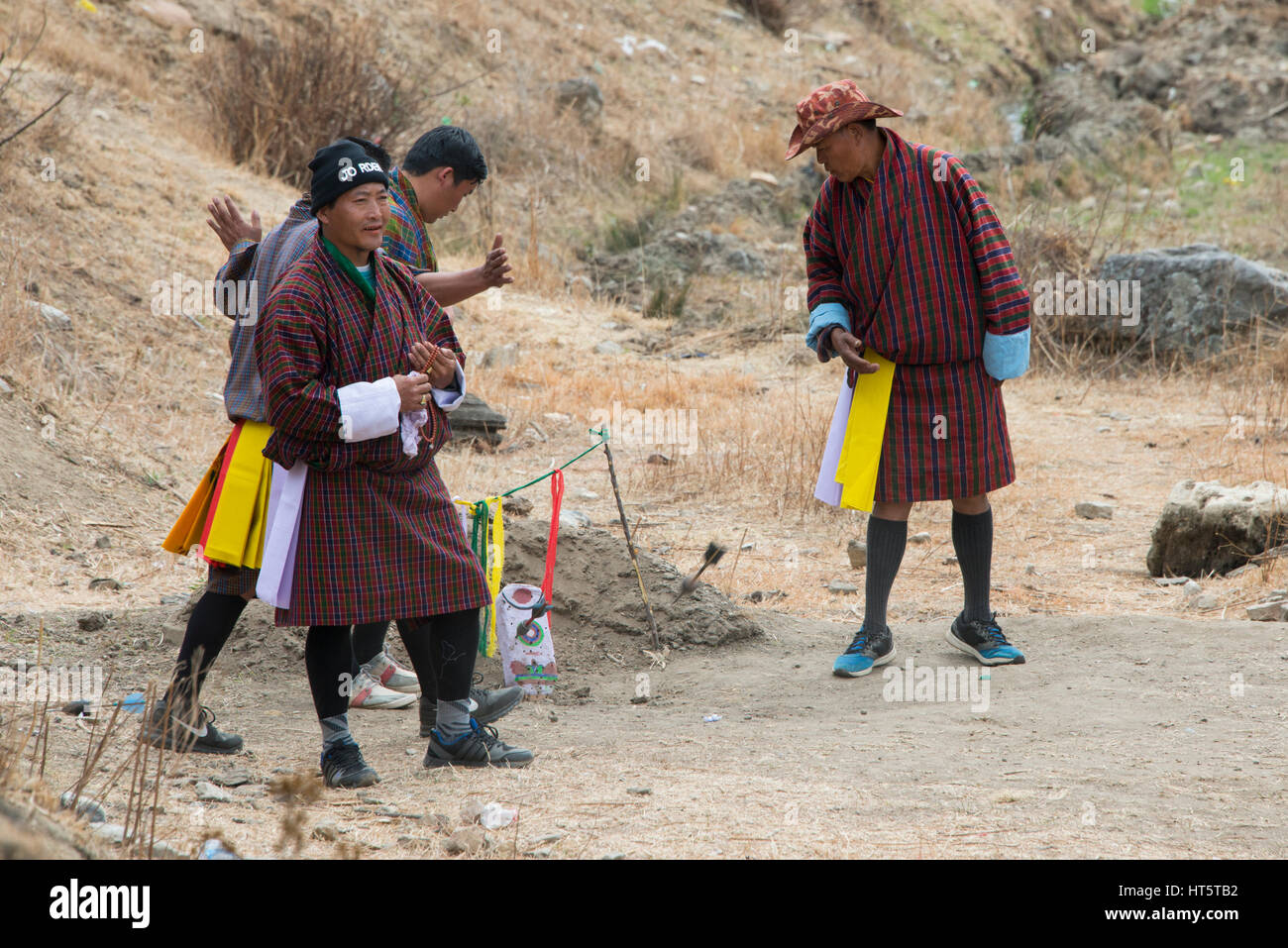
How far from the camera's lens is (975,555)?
3.99 m

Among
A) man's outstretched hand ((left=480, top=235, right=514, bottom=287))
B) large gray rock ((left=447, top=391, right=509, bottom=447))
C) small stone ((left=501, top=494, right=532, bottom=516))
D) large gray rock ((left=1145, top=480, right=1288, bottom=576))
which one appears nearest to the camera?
man's outstretched hand ((left=480, top=235, right=514, bottom=287))

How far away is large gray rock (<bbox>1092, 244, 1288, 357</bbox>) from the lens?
8.36 metres

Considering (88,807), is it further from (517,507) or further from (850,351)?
(517,507)

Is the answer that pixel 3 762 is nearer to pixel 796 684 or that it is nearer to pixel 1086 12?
pixel 796 684

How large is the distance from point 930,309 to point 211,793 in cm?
241

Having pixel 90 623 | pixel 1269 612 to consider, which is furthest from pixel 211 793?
pixel 1269 612

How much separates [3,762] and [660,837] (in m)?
1.25

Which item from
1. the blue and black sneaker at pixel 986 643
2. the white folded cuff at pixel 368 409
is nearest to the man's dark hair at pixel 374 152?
the white folded cuff at pixel 368 409

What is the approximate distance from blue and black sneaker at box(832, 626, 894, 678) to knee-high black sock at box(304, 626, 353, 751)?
1.72m

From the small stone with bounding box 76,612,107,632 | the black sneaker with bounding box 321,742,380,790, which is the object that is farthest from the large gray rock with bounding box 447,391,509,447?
the black sneaker with bounding box 321,742,380,790

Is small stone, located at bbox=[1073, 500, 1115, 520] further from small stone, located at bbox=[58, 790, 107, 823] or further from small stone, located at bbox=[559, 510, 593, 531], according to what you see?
small stone, located at bbox=[58, 790, 107, 823]

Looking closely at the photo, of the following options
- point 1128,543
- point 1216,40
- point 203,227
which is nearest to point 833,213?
point 1128,543

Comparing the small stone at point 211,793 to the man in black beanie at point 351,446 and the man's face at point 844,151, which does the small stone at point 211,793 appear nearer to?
the man in black beanie at point 351,446
